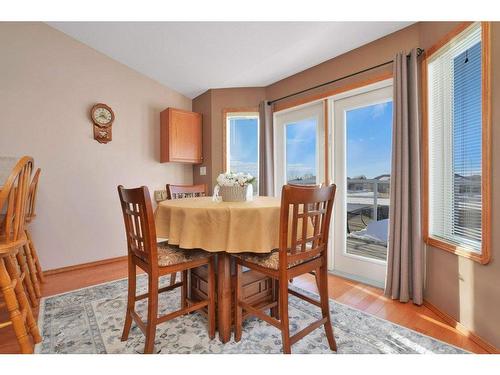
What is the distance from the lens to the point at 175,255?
4.79ft

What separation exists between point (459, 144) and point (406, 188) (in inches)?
17.7

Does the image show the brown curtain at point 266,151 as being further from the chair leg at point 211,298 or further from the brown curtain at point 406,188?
the chair leg at point 211,298

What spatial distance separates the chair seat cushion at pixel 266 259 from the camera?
4.40 feet

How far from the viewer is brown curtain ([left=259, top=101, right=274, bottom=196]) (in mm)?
3186

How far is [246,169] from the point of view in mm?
3510

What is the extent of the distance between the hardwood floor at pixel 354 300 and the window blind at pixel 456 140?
0.57 meters

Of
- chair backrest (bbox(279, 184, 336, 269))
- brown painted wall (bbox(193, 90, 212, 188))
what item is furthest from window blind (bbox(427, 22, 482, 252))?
brown painted wall (bbox(193, 90, 212, 188))

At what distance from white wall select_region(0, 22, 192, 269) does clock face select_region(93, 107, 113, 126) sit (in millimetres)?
87

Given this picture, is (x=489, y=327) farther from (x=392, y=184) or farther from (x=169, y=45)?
(x=169, y=45)

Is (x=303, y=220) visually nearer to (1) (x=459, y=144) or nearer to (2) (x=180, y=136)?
(1) (x=459, y=144)

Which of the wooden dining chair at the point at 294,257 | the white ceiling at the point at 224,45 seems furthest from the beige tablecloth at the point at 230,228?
the white ceiling at the point at 224,45

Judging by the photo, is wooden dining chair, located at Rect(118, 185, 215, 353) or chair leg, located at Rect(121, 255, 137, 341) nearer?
wooden dining chair, located at Rect(118, 185, 215, 353)

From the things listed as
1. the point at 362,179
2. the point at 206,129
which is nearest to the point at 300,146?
the point at 362,179

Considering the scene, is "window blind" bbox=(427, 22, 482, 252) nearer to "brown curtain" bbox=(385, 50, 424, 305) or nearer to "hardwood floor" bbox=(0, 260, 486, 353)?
"brown curtain" bbox=(385, 50, 424, 305)
